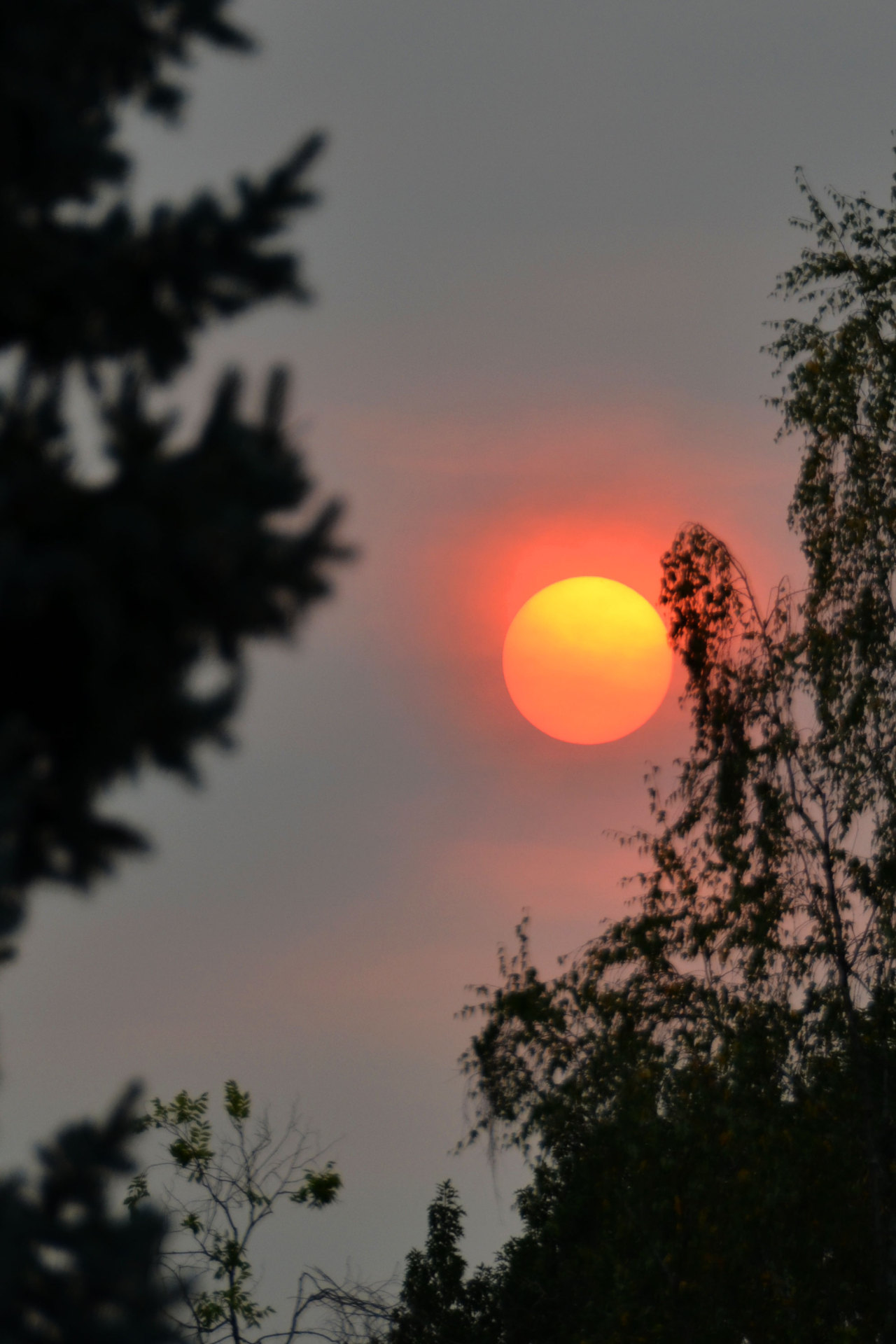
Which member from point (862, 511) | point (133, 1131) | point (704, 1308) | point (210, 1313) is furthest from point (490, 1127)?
point (133, 1131)

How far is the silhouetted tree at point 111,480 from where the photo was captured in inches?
163

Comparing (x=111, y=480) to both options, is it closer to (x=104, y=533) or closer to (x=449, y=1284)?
(x=104, y=533)

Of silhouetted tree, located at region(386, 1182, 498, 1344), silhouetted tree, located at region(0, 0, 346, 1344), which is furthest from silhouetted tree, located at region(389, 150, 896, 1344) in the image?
silhouetted tree, located at region(386, 1182, 498, 1344)

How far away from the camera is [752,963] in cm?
1692

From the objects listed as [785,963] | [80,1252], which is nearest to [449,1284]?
[785,963]

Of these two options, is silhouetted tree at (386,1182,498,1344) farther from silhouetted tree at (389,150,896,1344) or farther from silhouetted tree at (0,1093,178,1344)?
silhouetted tree at (0,1093,178,1344)

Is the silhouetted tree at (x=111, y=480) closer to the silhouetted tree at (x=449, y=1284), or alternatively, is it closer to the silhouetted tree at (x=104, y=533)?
the silhouetted tree at (x=104, y=533)

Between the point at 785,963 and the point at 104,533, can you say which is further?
the point at 785,963

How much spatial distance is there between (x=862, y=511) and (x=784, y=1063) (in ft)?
22.4

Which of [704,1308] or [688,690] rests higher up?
[688,690]

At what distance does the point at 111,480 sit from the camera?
4.18 m

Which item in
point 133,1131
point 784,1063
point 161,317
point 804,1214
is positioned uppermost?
point 784,1063

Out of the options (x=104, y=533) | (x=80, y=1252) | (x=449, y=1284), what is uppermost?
(x=449, y=1284)

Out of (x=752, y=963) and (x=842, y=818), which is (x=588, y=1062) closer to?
(x=752, y=963)
